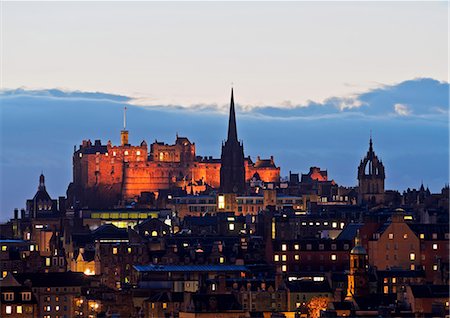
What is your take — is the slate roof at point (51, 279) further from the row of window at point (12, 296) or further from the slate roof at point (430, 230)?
the slate roof at point (430, 230)

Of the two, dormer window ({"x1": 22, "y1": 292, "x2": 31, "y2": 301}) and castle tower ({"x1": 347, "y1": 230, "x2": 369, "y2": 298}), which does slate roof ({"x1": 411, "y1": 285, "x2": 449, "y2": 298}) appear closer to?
castle tower ({"x1": 347, "y1": 230, "x2": 369, "y2": 298})

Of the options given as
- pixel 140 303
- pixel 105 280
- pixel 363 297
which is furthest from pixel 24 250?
pixel 363 297

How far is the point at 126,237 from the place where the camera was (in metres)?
194

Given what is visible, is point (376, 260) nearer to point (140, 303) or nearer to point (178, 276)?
point (178, 276)

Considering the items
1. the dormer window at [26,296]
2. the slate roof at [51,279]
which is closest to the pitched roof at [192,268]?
the slate roof at [51,279]

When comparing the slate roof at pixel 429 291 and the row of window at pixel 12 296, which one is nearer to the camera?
the slate roof at pixel 429 291

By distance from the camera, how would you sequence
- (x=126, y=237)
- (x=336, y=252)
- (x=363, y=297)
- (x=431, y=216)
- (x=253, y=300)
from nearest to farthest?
1. (x=363, y=297)
2. (x=253, y=300)
3. (x=336, y=252)
4. (x=431, y=216)
5. (x=126, y=237)

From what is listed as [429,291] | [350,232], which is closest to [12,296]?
[429,291]

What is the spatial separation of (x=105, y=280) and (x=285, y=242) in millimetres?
13378

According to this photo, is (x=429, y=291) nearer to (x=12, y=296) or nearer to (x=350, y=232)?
(x=12, y=296)

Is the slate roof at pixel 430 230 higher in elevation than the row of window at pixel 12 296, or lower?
higher

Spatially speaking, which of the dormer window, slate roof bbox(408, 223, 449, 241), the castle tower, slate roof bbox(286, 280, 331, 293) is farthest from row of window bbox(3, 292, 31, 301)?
slate roof bbox(408, 223, 449, 241)

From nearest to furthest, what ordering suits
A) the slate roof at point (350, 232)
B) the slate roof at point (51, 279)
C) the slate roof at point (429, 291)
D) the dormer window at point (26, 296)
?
the slate roof at point (429, 291) < the dormer window at point (26, 296) < the slate roof at point (51, 279) < the slate roof at point (350, 232)

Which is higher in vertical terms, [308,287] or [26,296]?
[308,287]
